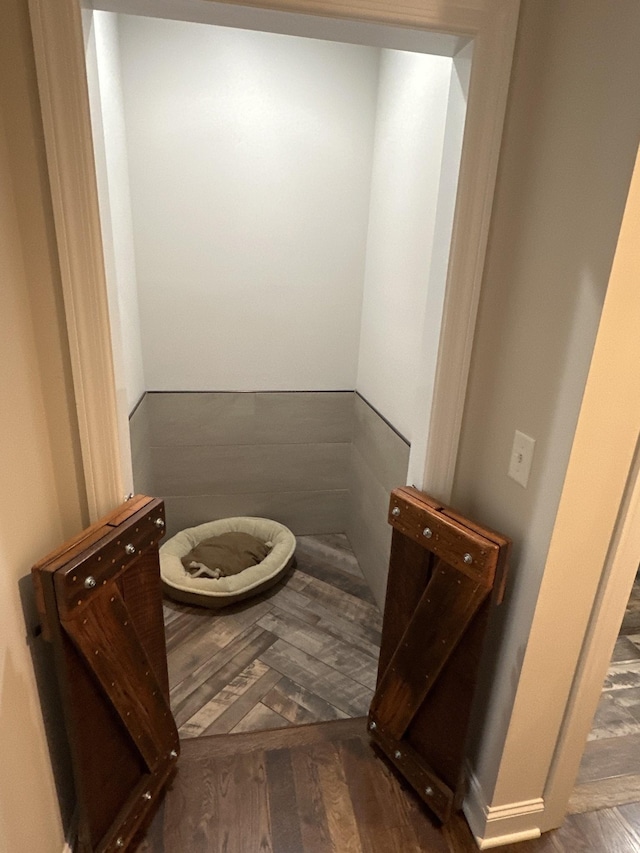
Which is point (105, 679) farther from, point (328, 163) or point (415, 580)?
point (328, 163)

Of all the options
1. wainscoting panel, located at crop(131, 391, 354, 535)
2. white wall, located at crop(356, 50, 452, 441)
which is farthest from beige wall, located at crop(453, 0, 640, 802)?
wainscoting panel, located at crop(131, 391, 354, 535)

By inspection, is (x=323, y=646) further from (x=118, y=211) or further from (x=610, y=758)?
(x=118, y=211)

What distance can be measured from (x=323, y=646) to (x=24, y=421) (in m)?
1.52

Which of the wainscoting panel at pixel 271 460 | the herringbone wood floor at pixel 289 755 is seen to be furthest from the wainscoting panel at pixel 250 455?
the herringbone wood floor at pixel 289 755

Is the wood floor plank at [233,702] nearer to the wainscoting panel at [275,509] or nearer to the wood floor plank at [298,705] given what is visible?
the wood floor plank at [298,705]

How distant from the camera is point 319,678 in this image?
1.95 meters

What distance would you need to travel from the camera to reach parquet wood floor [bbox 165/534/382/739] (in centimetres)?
179

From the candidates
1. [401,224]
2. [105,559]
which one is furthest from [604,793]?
[401,224]

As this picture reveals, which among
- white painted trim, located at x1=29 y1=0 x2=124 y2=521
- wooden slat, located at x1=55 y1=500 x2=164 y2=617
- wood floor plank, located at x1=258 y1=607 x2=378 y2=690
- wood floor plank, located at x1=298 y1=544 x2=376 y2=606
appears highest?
white painted trim, located at x1=29 y1=0 x2=124 y2=521

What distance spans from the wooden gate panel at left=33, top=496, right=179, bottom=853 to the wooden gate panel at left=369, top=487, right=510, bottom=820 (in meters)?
0.65

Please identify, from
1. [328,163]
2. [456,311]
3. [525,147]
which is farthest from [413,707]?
[328,163]

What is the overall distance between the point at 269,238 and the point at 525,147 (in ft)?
4.91

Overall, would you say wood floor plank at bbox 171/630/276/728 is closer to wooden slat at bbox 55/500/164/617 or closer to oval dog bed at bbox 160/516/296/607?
oval dog bed at bbox 160/516/296/607

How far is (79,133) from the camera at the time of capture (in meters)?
1.01
